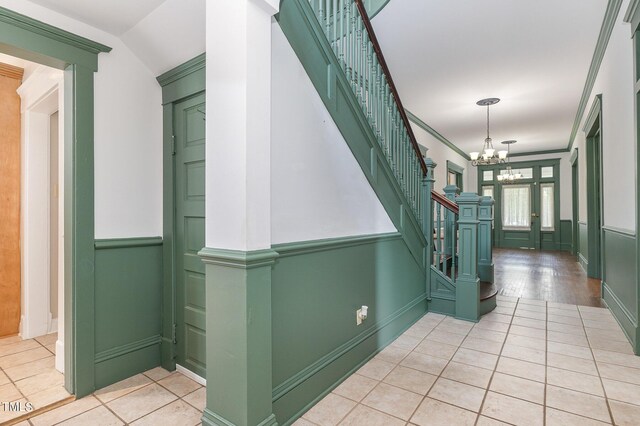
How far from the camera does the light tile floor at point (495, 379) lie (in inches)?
72.1

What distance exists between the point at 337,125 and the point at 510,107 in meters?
5.39

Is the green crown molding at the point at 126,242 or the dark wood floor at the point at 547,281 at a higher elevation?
the green crown molding at the point at 126,242

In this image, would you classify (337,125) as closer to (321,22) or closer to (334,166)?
(334,166)

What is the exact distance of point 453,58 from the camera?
167 inches

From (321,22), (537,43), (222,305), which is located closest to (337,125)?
(321,22)

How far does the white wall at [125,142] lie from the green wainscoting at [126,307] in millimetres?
128

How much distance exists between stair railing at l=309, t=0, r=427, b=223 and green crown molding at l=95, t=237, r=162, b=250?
1.86 m

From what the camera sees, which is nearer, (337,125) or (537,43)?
(337,125)

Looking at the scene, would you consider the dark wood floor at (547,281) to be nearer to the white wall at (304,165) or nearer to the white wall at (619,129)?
the white wall at (619,129)

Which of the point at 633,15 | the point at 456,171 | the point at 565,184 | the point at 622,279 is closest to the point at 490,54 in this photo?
the point at 633,15

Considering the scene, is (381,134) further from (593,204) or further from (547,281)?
(593,204)

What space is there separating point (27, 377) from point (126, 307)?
2.64 ft

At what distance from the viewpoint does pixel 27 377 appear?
230cm

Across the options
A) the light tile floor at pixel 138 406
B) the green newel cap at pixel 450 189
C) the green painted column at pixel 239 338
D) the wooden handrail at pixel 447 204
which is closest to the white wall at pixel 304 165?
the green painted column at pixel 239 338
